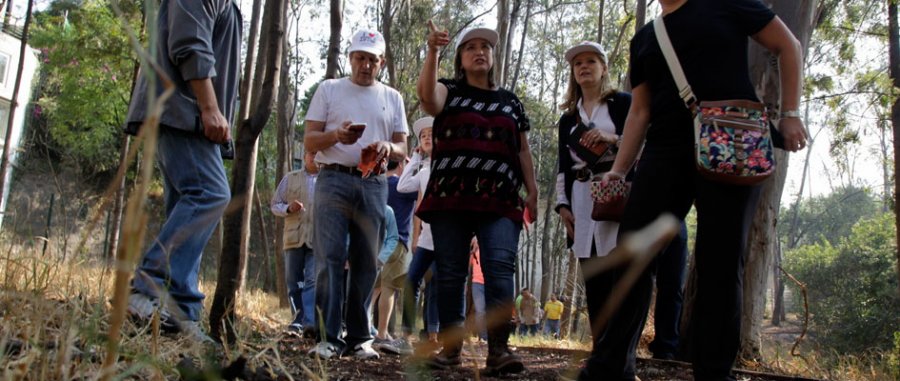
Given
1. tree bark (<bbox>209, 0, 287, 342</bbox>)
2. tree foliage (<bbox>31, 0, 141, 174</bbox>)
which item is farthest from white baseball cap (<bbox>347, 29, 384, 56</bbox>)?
tree foliage (<bbox>31, 0, 141, 174</bbox>)

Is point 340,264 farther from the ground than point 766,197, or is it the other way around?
point 766,197

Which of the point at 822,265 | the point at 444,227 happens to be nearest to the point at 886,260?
the point at 822,265

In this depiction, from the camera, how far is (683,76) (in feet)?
8.98

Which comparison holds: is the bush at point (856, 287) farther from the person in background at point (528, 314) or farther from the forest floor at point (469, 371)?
the forest floor at point (469, 371)

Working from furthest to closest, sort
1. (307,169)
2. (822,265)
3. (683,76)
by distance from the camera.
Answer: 1. (822,265)
2. (307,169)
3. (683,76)

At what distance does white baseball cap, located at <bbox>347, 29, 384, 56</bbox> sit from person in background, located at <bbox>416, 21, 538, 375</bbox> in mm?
608

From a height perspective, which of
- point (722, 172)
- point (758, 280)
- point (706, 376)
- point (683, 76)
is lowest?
point (706, 376)

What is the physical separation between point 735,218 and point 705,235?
4.5 inches

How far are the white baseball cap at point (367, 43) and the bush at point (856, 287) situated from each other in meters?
16.8

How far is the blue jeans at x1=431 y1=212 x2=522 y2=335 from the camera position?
12.0ft

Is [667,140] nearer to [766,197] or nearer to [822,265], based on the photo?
[766,197]

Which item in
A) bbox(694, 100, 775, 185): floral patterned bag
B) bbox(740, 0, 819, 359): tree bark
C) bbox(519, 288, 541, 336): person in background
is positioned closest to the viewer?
bbox(694, 100, 775, 185): floral patterned bag

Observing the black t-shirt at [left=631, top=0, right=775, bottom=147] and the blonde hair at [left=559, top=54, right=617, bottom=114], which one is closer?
the black t-shirt at [left=631, top=0, right=775, bottom=147]

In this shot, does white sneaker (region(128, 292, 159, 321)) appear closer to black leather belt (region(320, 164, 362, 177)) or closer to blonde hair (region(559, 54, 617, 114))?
black leather belt (region(320, 164, 362, 177))
